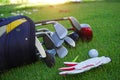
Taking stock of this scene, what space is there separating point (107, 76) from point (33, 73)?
1.01 metres

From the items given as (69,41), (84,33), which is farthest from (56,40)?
Answer: (84,33)

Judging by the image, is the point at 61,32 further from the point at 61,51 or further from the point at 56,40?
the point at 61,51

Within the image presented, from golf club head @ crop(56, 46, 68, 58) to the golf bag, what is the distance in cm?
65

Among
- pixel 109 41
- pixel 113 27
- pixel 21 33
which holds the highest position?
pixel 21 33

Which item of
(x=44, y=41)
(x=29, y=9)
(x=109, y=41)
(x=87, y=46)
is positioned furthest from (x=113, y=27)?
(x=29, y=9)

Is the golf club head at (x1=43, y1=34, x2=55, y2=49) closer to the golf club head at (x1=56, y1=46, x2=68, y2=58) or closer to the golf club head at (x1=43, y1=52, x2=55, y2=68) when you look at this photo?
the golf club head at (x1=56, y1=46, x2=68, y2=58)

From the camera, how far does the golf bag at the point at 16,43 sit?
3971 millimetres

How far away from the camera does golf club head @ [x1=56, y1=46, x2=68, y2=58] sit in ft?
15.6

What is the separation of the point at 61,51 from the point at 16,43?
3.49ft

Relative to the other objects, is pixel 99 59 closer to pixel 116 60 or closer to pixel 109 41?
pixel 116 60

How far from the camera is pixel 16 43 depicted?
157 inches

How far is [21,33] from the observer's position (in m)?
4.09

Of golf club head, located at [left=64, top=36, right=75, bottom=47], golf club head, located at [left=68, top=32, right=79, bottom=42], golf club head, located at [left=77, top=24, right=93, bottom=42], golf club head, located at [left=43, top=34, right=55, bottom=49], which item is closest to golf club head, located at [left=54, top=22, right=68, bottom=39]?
golf club head, located at [left=43, top=34, right=55, bottom=49]

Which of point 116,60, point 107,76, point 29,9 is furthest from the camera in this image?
point 29,9
